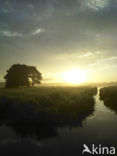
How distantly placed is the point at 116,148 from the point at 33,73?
1828 inches

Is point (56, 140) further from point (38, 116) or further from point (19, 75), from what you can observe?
point (19, 75)

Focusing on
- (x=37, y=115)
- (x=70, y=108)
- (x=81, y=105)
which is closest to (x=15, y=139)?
(x=37, y=115)

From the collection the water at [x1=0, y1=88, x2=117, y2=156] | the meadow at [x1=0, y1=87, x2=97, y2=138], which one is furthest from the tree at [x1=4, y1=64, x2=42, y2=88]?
Result: the water at [x1=0, y1=88, x2=117, y2=156]

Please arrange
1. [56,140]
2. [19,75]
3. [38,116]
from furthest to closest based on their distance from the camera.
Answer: [19,75]
[38,116]
[56,140]

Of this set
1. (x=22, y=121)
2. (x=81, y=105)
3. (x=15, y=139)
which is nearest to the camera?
(x=15, y=139)

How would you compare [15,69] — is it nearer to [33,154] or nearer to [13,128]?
[13,128]

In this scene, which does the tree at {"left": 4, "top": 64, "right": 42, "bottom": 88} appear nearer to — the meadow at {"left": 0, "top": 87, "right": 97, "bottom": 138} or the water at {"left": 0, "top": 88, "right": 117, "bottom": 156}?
the meadow at {"left": 0, "top": 87, "right": 97, "bottom": 138}

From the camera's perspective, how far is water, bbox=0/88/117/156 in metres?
10.9

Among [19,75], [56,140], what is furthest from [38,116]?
[19,75]

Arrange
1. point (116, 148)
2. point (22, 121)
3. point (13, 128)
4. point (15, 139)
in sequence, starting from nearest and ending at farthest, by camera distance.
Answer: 1. point (116, 148)
2. point (15, 139)
3. point (13, 128)
4. point (22, 121)

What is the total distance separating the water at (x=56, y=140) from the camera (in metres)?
10.9

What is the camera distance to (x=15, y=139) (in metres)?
13.1

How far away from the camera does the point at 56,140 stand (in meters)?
12.7

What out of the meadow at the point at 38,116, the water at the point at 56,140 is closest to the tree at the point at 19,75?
the meadow at the point at 38,116
